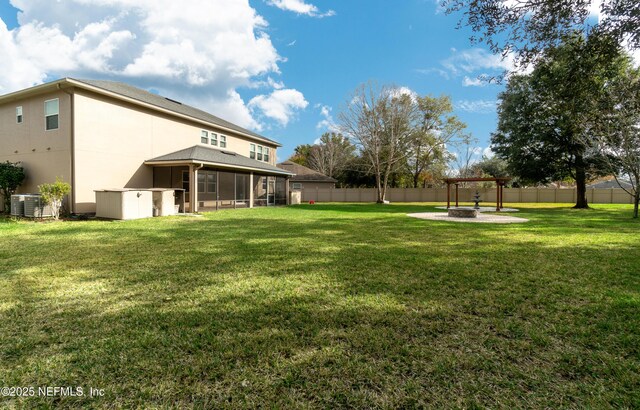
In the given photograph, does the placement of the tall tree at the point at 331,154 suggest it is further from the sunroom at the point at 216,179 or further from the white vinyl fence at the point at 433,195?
the sunroom at the point at 216,179

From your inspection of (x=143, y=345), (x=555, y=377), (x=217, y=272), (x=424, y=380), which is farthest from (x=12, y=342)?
(x=555, y=377)

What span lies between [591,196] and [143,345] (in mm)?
41085

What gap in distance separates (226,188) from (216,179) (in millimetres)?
1170

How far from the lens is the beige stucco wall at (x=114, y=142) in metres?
12.2

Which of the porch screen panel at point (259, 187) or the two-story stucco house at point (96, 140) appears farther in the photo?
the porch screen panel at point (259, 187)

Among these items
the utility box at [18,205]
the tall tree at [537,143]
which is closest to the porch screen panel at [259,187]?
the utility box at [18,205]

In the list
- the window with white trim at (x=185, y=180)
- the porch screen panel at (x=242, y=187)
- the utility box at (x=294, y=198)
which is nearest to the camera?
the window with white trim at (x=185, y=180)

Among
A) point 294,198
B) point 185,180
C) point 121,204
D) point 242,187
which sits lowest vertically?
point 121,204

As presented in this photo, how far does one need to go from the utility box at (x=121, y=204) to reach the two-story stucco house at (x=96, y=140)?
1.28 metres

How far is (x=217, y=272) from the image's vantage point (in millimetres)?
4605

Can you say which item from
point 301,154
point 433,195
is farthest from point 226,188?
point 301,154

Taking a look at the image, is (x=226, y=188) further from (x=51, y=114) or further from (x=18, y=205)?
(x=18, y=205)

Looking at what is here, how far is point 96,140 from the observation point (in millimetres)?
12750

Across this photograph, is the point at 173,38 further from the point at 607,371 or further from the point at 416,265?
the point at 607,371
